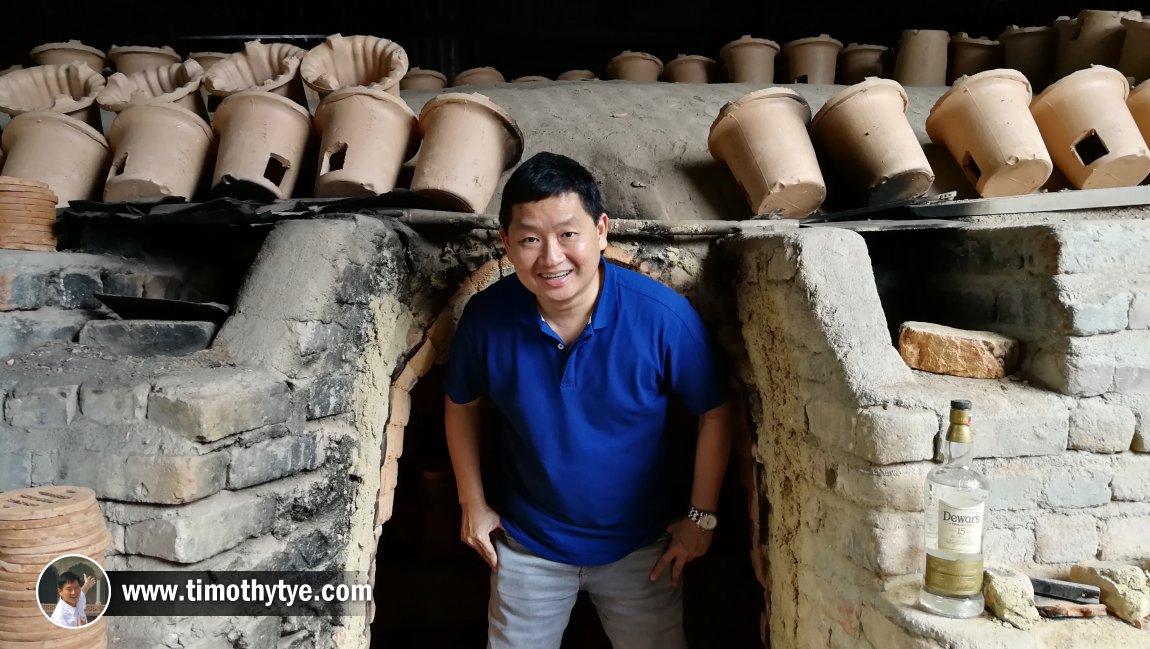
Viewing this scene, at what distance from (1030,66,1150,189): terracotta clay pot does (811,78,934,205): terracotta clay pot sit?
1.82 feet

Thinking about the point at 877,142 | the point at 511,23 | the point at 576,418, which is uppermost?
the point at 511,23

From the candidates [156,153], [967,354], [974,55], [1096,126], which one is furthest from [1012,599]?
[974,55]

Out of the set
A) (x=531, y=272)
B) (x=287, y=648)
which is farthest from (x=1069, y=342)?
(x=287, y=648)

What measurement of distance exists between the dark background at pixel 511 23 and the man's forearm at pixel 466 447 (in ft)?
13.5

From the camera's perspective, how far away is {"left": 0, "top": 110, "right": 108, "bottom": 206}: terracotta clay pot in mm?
2674

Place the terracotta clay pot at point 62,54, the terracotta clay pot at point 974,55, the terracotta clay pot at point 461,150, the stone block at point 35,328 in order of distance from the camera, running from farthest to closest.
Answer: the terracotta clay pot at point 974,55 < the terracotta clay pot at point 62,54 < the terracotta clay pot at point 461,150 < the stone block at point 35,328

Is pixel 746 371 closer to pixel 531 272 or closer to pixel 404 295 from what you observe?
pixel 531 272

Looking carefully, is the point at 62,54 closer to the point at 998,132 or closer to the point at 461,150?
the point at 461,150

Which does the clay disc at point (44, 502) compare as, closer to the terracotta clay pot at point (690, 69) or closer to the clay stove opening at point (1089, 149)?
the clay stove opening at point (1089, 149)

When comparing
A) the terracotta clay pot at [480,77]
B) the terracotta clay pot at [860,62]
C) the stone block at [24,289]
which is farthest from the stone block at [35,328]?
the terracotta clay pot at [860,62]

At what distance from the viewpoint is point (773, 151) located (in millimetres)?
2648

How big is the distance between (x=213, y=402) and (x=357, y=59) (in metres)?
2.23

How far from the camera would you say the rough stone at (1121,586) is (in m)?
1.36

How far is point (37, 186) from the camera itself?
2.14 meters
